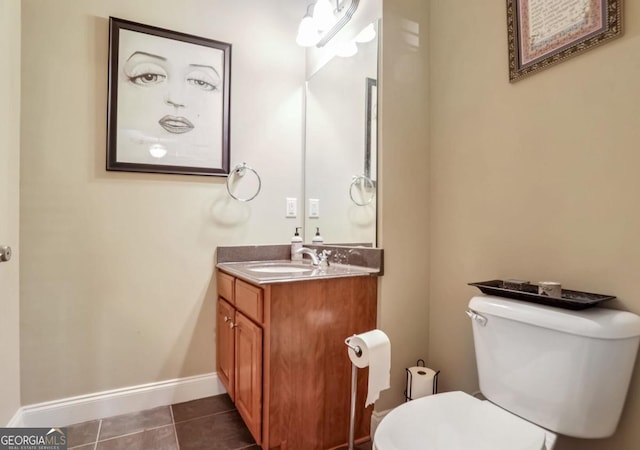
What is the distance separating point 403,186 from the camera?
1541mm

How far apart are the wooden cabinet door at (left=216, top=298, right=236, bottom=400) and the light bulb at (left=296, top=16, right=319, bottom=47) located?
5.25 feet

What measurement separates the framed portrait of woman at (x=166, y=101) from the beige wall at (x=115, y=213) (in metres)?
0.06

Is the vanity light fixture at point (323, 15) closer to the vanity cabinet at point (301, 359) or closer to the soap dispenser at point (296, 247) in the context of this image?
the soap dispenser at point (296, 247)

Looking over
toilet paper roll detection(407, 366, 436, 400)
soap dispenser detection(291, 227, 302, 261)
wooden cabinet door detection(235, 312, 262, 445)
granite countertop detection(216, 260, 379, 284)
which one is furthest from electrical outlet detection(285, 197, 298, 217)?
toilet paper roll detection(407, 366, 436, 400)

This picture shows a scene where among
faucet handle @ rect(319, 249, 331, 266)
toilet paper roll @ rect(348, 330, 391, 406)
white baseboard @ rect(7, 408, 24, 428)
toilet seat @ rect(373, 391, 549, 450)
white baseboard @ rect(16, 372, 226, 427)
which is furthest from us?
faucet handle @ rect(319, 249, 331, 266)

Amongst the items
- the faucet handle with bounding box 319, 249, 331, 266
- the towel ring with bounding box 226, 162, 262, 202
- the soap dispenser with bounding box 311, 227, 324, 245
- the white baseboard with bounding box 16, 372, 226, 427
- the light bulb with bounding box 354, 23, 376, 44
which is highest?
the light bulb with bounding box 354, 23, 376, 44

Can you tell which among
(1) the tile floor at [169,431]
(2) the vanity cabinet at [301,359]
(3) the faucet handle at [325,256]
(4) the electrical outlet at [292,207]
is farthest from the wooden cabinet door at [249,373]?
(4) the electrical outlet at [292,207]

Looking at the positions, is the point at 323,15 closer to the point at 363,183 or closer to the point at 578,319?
the point at 363,183

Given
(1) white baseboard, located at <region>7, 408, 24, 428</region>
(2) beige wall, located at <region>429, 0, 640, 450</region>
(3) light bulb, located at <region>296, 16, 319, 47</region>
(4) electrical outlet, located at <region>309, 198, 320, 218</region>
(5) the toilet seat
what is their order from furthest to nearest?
(4) electrical outlet, located at <region>309, 198, 320, 218</region> < (3) light bulb, located at <region>296, 16, 319, 47</region> < (1) white baseboard, located at <region>7, 408, 24, 428</region> < (2) beige wall, located at <region>429, 0, 640, 450</region> < (5) the toilet seat

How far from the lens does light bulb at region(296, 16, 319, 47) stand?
6.36ft

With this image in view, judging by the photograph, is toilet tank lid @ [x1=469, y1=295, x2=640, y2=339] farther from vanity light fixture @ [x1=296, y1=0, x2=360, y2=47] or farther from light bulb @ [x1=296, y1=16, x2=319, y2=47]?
light bulb @ [x1=296, y1=16, x2=319, y2=47]

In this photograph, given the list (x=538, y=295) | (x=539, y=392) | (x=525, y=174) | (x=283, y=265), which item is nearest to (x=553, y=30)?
(x=525, y=174)

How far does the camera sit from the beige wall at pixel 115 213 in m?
1.55

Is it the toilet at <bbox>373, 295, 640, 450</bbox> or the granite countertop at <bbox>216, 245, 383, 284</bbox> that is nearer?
the toilet at <bbox>373, 295, 640, 450</bbox>
